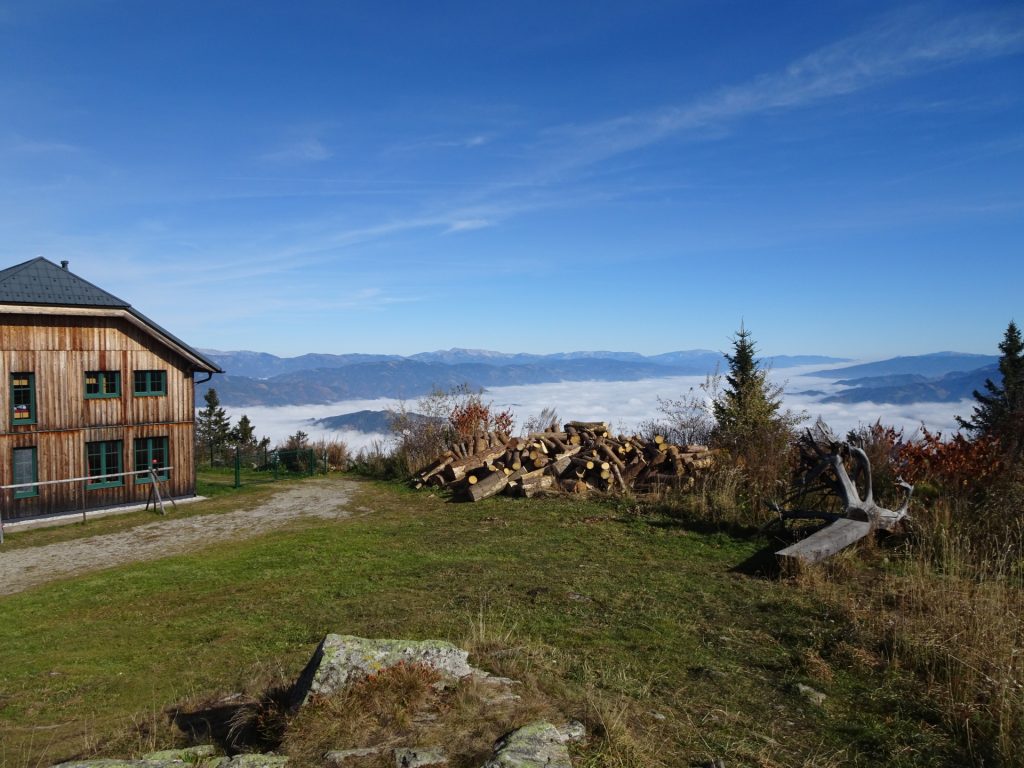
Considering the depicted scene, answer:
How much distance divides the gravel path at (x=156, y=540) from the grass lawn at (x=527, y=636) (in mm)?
1034

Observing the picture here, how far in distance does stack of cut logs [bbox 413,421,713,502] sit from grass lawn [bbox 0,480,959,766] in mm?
3331

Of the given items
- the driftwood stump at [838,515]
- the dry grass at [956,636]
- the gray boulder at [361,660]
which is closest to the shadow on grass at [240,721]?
the gray boulder at [361,660]

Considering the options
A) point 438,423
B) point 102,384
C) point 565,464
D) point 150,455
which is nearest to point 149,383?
point 102,384

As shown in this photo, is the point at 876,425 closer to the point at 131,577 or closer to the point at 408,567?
the point at 408,567

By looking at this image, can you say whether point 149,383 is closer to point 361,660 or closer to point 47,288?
point 47,288

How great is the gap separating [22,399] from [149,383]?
3198 millimetres

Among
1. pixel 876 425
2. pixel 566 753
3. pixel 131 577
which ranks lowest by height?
pixel 131 577

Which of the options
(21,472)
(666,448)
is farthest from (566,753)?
(21,472)

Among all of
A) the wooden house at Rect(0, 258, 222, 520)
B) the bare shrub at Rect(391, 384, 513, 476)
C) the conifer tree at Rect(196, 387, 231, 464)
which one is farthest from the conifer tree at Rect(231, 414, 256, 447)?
the wooden house at Rect(0, 258, 222, 520)

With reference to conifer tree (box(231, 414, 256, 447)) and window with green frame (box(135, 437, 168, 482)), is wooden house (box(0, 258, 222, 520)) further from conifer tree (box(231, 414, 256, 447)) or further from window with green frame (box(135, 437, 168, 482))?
conifer tree (box(231, 414, 256, 447))

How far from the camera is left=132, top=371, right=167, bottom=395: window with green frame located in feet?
64.0

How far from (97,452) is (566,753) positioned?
1908cm

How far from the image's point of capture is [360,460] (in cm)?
2562

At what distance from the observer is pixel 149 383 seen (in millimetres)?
19766
